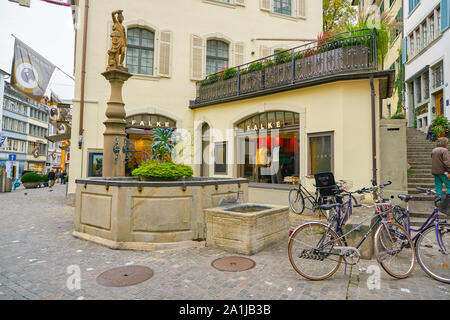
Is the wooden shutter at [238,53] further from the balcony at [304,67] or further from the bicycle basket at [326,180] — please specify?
the bicycle basket at [326,180]

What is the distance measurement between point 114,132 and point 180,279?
5.43 metres

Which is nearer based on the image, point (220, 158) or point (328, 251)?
point (328, 251)

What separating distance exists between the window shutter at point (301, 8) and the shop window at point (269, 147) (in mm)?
8334

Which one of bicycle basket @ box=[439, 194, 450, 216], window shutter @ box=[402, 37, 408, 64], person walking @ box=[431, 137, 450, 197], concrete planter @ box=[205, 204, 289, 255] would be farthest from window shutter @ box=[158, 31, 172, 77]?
window shutter @ box=[402, 37, 408, 64]

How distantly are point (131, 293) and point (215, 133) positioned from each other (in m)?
10.2

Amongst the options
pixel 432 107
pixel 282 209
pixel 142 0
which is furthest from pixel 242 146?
pixel 432 107

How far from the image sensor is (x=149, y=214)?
5617 millimetres

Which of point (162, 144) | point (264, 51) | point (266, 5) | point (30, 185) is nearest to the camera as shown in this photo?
point (162, 144)

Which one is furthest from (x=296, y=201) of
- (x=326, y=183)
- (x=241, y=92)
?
(x=241, y=92)

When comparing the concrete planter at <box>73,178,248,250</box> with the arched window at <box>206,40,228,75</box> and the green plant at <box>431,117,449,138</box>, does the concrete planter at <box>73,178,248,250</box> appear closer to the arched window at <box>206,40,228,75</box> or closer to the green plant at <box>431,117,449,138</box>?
the arched window at <box>206,40,228,75</box>

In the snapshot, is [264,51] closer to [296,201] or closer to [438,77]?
[296,201]

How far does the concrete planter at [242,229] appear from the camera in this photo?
525cm

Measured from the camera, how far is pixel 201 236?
19.4ft
